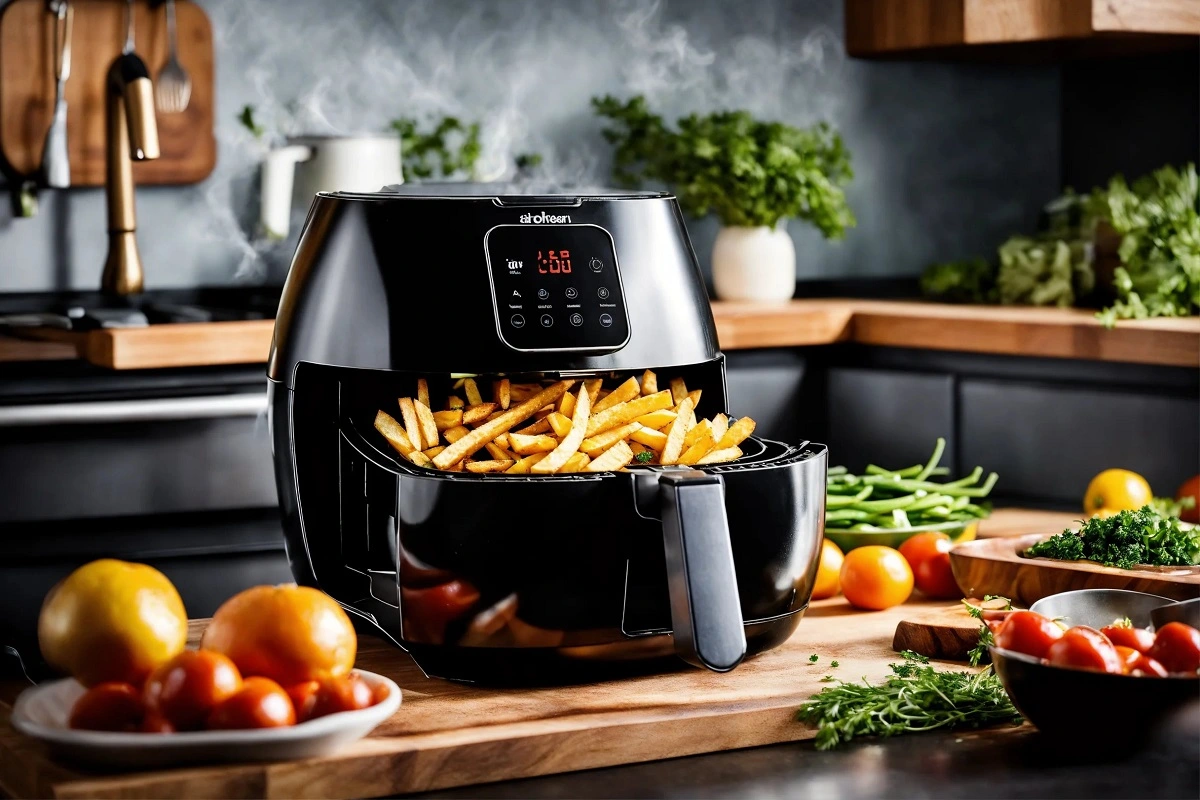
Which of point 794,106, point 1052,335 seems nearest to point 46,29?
point 794,106

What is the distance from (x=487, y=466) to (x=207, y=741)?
13.2 inches

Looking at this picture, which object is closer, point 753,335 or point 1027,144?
point 753,335

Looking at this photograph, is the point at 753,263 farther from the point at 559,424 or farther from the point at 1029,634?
the point at 1029,634

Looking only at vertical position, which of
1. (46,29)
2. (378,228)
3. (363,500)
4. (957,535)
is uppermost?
(46,29)

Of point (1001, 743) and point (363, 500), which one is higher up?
point (363, 500)

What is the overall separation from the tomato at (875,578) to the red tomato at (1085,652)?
15.7 inches

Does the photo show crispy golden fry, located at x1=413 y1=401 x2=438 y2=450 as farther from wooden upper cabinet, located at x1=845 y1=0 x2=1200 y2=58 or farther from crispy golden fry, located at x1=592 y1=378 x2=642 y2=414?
wooden upper cabinet, located at x1=845 y1=0 x2=1200 y2=58

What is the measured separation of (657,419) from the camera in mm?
1294

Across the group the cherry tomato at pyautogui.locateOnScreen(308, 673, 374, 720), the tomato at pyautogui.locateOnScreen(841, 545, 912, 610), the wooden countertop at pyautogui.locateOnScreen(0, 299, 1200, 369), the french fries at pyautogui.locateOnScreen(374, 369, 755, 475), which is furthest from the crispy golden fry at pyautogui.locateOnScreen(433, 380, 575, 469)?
the wooden countertop at pyautogui.locateOnScreen(0, 299, 1200, 369)

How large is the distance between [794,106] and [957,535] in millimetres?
2316

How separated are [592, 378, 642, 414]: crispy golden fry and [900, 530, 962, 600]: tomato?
39 centimetres

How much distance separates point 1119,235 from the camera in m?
3.21

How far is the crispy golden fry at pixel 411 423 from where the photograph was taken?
1260mm

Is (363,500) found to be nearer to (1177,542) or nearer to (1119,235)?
(1177,542)
